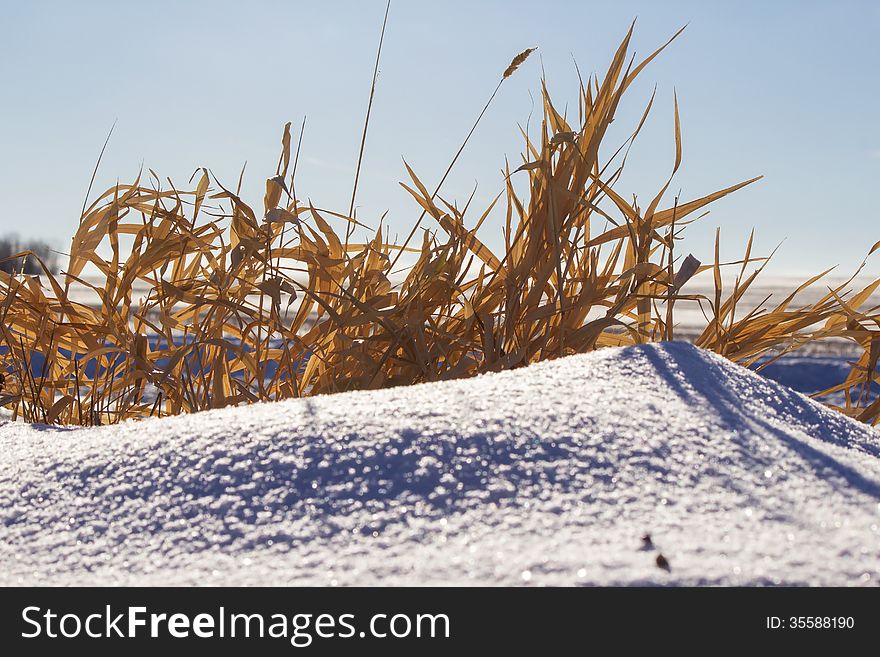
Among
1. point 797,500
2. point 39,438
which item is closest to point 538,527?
point 797,500

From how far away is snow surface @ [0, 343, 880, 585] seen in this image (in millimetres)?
563

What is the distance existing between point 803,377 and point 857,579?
12.9 ft

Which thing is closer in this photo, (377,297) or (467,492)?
(467,492)

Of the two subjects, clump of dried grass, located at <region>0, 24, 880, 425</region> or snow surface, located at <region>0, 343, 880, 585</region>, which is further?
clump of dried grass, located at <region>0, 24, 880, 425</region>

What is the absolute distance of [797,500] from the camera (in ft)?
2.09

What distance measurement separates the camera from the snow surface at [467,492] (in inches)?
22.2

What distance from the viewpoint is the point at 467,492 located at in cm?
65

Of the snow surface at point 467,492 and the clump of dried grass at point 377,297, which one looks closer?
the snow surface at point 467,492
